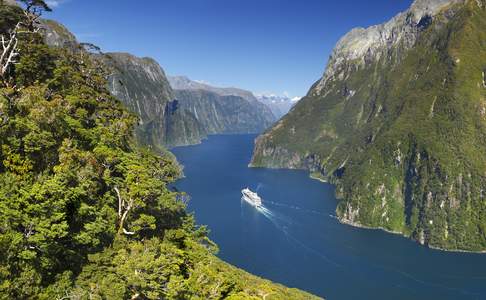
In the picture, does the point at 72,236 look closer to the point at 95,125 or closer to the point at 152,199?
the point at 152,199

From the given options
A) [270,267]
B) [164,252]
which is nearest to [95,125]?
[164,252]

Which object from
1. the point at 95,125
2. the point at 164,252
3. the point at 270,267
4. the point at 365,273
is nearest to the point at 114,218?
the point at 164,252

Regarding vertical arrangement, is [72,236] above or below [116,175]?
below

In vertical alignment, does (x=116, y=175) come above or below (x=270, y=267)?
above

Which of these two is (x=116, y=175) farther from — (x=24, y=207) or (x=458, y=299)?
(x=458, y=299)

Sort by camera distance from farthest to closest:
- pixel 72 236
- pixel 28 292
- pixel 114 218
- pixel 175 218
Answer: pixel 175 218
pixel 114 218
pixel 72 236
pixel 28 292

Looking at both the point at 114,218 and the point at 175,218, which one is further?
the point at 175,218

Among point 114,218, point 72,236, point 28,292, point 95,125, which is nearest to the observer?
point 28,292

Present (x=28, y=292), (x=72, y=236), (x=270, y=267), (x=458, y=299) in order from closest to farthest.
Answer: (x=28, y=292) → (x=72, y=236) → (x=458, y=299) → (x=270, y=267)

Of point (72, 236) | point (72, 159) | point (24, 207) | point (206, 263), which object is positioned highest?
point (72, 159)
